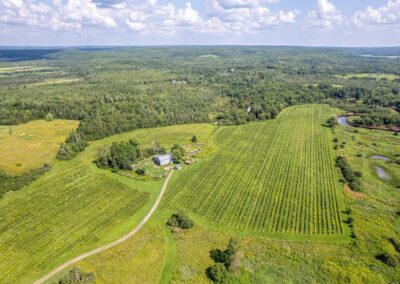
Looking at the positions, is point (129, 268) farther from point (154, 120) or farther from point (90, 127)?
point (154, 120)

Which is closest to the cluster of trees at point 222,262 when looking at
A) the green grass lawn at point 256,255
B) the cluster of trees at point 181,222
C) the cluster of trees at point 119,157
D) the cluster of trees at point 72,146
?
the green grass lawn at point 256,255

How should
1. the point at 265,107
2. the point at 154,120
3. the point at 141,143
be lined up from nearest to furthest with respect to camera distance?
the point at 141,143, the point at 154,120, the point at 265,107

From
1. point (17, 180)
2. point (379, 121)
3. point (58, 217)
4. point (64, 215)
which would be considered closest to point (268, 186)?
point (64, 215)

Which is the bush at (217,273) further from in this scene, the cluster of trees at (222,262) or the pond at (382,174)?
the pond at (382,174)

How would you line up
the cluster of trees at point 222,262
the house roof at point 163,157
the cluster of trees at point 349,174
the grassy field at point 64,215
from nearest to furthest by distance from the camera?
the cluster of trees at point 222,262 < the grassy field at point 64,215 < the cluster of trees at point 349,174 < the house roof at point 163,157

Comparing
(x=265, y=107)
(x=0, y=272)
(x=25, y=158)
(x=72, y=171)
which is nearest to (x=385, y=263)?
(x=0, y=272)

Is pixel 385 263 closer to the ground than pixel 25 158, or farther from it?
farther from it
